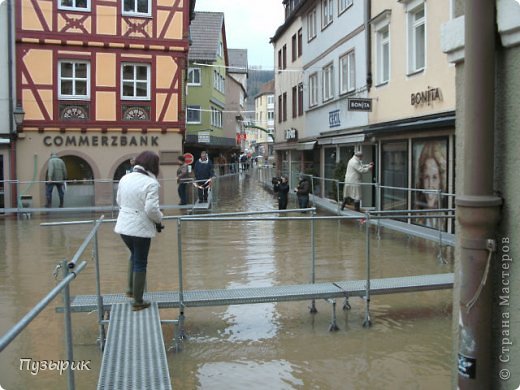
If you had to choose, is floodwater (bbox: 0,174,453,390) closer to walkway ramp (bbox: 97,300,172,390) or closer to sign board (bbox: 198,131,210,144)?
walkway ramp (bbox: 97,300,172,390)

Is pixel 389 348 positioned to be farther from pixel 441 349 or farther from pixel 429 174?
pixel 429 174

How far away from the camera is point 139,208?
5879mm

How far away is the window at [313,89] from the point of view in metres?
25.3

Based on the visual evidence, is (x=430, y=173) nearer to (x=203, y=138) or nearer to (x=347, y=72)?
(x=347, y=72)

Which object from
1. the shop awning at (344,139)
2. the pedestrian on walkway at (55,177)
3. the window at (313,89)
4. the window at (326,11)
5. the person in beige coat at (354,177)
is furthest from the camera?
the window at (313,89)

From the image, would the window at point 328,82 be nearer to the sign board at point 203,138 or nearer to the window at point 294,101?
the window at point 294,101

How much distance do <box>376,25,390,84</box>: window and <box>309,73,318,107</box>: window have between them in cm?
800

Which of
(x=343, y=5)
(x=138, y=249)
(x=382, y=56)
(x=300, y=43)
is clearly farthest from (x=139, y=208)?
(x=300, y=43)

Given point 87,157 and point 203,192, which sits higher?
point 87,157

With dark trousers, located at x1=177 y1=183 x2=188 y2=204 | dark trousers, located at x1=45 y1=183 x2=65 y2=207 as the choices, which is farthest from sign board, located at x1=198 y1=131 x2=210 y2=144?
dark trousers, located at x1=45 y1=183 x2=65 y2=207

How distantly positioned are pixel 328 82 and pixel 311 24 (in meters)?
4.66

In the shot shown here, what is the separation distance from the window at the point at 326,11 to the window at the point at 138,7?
681cm

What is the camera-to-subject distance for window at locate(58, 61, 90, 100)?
67.8 ft

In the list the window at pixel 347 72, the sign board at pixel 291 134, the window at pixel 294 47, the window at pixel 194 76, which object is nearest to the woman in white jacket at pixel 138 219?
the window at pixel 347 72
